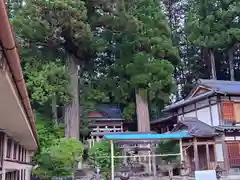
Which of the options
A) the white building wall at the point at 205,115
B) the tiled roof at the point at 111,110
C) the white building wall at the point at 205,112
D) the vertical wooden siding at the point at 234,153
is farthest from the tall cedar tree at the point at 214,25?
the vertical wooden siding at the point at 234,153

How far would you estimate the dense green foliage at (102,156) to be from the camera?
1597cm

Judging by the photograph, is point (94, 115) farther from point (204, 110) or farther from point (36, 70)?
point (204, 110)

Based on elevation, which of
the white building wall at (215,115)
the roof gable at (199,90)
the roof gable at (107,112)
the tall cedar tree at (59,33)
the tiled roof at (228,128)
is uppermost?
the tall cedar tree at (59,33)

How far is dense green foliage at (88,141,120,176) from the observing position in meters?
16.0

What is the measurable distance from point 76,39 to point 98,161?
703 cm

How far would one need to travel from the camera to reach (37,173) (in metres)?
14.9

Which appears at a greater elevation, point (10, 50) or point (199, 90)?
point (199, 90)

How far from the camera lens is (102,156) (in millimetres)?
16016

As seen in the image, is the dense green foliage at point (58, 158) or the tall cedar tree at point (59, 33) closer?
the dense green foliage at point (58, 158)

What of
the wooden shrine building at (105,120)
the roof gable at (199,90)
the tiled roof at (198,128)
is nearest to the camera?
the tiled roof at (198,128)

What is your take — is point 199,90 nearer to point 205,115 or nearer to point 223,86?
point 223,86

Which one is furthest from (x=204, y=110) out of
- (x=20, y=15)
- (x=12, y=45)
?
(x=12, y=45)

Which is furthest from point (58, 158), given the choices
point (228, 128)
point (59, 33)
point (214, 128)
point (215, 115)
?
point (215, 115)

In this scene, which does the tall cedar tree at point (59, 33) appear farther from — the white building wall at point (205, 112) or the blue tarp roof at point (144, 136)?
the white building wall at point (205, 112)
